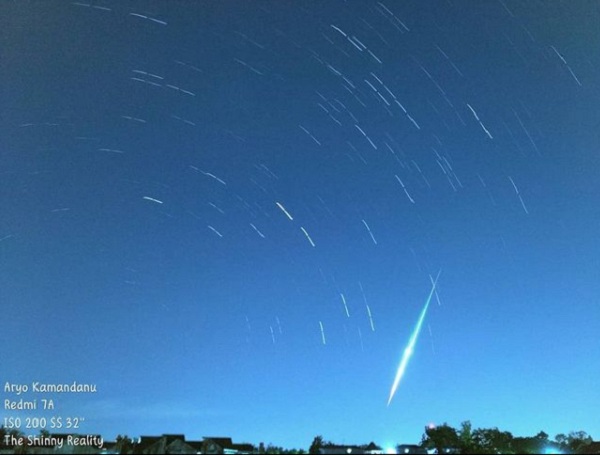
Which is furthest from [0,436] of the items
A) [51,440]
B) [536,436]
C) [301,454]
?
[536,436]

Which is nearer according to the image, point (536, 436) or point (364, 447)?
point (364, 447)

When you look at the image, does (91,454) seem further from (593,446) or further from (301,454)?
(593,446)

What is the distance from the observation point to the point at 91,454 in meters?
75.6

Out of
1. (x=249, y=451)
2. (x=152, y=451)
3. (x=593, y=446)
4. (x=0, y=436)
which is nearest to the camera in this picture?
(x=152, y=451)

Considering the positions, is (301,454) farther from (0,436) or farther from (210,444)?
(0,436)

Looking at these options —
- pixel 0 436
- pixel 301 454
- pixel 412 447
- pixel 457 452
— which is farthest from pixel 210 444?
pixel 0 436

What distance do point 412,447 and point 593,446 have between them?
32545 mm

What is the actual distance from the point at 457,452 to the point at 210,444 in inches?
1399

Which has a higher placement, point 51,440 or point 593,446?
point 51,440

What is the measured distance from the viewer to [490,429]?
107812 mm

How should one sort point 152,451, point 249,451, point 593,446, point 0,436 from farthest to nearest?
point 0,436
point 593,446
point 249,451
point 152,451

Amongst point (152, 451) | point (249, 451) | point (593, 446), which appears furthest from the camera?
point (593, 446)

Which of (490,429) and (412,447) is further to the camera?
(490,429)

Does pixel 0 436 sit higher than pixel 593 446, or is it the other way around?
pixel 0 436
